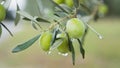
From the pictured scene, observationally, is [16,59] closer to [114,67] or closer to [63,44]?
[114,67]

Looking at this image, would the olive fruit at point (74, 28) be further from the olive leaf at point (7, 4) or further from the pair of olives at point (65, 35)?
the olive leaf at point (7, 4)

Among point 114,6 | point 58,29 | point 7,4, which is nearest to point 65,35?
point 58,29

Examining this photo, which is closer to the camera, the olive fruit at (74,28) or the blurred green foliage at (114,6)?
the olive fruit at (74,28)

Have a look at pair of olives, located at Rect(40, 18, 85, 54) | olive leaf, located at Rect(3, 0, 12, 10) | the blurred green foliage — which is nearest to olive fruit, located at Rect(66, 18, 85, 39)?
pair of olives, located at Rect(40, 18, 85, 54)

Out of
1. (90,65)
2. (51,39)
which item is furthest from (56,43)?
(90,65)

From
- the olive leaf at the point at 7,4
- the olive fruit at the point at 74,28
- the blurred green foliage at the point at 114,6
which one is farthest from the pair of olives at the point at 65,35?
the blurred green foliage at the point at 114,6

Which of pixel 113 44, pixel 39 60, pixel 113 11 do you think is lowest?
pixel 113 11

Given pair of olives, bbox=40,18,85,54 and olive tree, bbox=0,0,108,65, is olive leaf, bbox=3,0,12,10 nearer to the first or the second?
olive tree, bbox=0,0,108,65

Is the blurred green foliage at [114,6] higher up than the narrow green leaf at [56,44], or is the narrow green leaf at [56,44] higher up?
the narrow green leaf at [56,44]
